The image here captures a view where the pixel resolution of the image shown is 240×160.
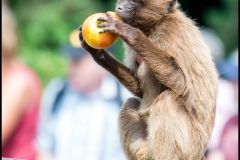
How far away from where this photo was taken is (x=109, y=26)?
21.3ft

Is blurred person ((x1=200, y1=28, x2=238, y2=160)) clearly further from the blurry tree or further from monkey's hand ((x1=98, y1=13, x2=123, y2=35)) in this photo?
the blurry tree

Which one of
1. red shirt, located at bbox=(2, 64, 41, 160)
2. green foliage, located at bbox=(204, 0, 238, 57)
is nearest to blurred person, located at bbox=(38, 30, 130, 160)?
red shirt, located at bbox=(2, 64, 41, 160)

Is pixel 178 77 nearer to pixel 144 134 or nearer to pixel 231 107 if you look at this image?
pixel 144 134

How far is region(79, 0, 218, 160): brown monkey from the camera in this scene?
6.66m

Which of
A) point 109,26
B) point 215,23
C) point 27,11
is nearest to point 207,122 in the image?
point 109,26

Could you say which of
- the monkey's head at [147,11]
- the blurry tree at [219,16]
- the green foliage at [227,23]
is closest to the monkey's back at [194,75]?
the monkey's head at [147,11]

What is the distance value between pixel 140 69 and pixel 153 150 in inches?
35.8

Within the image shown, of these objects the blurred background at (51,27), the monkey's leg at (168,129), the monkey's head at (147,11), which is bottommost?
the monkey's leg at (168,129)

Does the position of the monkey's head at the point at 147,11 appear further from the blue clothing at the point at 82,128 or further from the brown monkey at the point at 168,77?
the blue clothing at the point at 82,128

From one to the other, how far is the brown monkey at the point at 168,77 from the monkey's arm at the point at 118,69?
1 cm

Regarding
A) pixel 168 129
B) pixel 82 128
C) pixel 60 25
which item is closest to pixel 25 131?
pixel 82 128

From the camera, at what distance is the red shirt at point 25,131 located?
9.23m

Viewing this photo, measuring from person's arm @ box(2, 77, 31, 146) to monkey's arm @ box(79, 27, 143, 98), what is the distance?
2070 mm

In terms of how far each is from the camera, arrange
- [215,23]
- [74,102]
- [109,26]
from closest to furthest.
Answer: [109,26] → [74,102] → [215,23]
